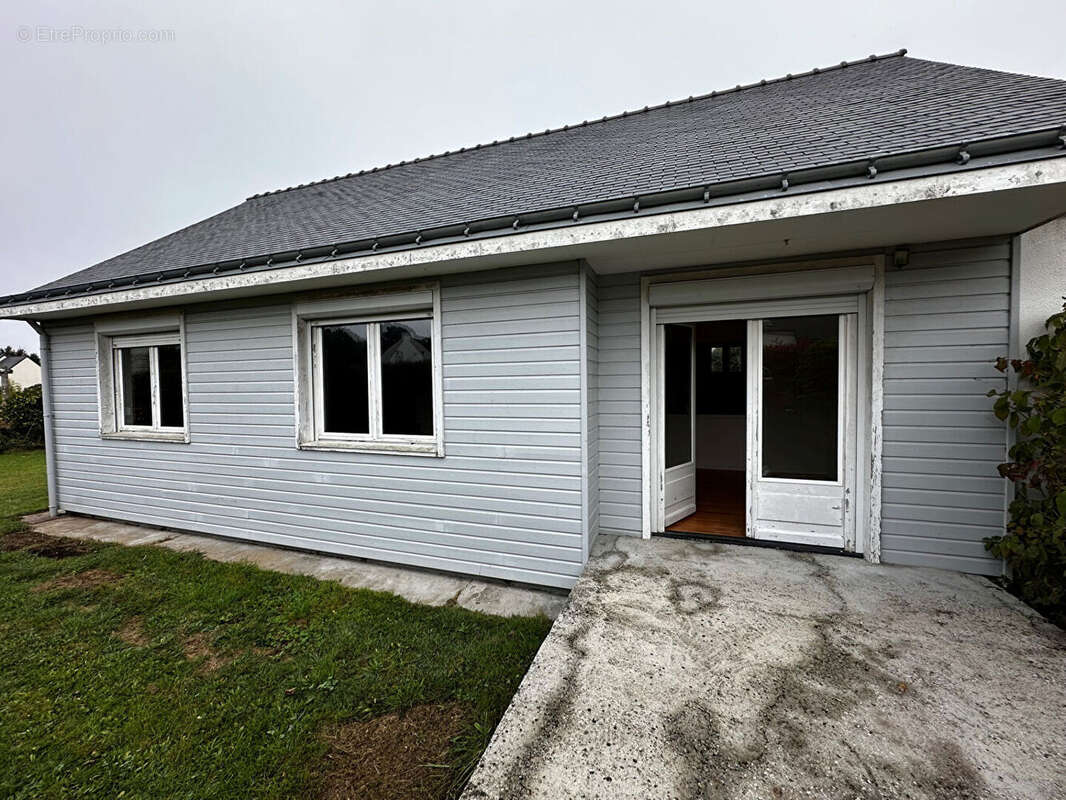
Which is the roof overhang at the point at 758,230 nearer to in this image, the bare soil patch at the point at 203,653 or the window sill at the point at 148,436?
the window sill at the point at 148,436

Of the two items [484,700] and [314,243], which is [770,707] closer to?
[484,700]

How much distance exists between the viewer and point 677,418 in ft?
14.3

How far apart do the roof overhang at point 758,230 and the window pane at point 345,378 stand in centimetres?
58

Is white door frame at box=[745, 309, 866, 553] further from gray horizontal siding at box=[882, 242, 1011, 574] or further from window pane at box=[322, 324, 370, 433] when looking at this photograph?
window pane at box=[322, 324, 370, 433]

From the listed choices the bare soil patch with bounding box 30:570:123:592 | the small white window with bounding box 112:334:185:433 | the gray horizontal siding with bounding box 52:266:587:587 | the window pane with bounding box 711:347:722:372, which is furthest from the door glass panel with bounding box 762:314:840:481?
the small white window with bounding box 112:334:185:433

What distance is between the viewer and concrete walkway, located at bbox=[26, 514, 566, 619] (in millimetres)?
3538

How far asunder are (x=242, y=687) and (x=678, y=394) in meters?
4.19

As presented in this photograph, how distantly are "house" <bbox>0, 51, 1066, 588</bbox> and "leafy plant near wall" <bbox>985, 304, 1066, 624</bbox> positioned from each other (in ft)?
0.70

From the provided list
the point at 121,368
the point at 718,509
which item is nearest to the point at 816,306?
the point at 718,509

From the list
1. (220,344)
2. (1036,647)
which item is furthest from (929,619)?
(220,344)

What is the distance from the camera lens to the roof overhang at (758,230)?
2.29 metres

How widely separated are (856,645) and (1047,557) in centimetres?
153

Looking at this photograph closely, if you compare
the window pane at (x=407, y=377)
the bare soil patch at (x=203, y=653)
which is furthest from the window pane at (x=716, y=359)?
the bare soil patch at (x=203, y=653)

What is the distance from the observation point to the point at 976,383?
314 cm
